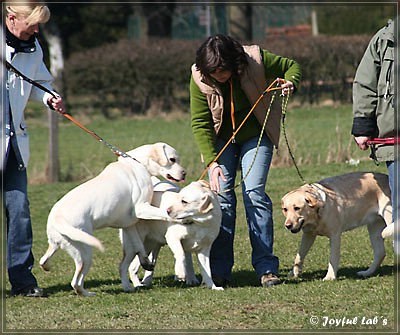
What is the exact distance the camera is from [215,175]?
722 centimetres

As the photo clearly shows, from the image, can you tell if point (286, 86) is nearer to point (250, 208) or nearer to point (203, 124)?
point (203, 124)

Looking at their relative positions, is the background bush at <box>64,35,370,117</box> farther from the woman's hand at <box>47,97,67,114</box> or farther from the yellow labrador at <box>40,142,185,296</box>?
the woman's hand at <box>47,97,67,114</box>

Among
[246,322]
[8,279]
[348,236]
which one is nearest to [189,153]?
[348,236]

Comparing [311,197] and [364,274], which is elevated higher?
[311,197]

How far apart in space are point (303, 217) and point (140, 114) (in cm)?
1981

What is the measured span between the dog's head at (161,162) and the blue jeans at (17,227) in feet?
3.41

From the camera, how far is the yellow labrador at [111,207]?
6.76 m

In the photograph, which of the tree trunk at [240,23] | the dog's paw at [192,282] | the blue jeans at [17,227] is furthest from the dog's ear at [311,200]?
the tree trunk at [240,23]

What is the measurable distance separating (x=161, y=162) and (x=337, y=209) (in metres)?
1.56

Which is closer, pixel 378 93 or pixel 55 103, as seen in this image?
pixel 378 93

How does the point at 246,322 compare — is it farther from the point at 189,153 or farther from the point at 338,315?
the point at 189,153

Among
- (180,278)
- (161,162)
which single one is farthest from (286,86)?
(180,278)

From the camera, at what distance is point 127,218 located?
711cm

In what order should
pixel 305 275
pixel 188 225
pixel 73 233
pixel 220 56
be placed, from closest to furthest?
pixel 73 233, pixel 220 56, pixel 188 225, pixel 305 275
